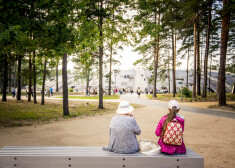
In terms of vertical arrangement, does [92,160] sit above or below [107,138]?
above

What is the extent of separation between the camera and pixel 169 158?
3059 millimetres

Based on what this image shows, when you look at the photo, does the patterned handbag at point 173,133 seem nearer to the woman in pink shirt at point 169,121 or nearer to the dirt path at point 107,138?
the woman in pink shirt at point 169,121

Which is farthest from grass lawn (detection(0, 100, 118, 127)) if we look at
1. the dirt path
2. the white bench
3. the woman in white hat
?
the woman in white hat

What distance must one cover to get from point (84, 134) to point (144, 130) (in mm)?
2555

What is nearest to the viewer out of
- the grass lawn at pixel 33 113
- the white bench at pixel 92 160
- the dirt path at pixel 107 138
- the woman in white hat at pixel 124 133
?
the white bench at pixel 92 160

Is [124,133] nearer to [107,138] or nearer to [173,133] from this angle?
[173,133]

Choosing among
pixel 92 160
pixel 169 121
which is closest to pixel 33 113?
pixel 92 160

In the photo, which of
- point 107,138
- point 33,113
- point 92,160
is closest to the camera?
point 92,160

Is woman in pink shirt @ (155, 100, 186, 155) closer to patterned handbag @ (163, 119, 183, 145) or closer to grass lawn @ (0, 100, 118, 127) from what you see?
patterned handbag @ (163, 119, 183, 145)

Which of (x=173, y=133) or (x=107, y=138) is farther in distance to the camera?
(x=107, y=138)

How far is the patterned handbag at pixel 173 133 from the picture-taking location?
3.16 m

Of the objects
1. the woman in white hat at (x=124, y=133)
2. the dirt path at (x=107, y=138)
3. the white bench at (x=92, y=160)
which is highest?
the woman in white hat at (x=124, y=133)

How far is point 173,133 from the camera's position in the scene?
3172 millimetres

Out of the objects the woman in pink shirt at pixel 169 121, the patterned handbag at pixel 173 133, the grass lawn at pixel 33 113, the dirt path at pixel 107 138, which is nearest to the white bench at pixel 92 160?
the woman in pink shirt at pixel 169 121
